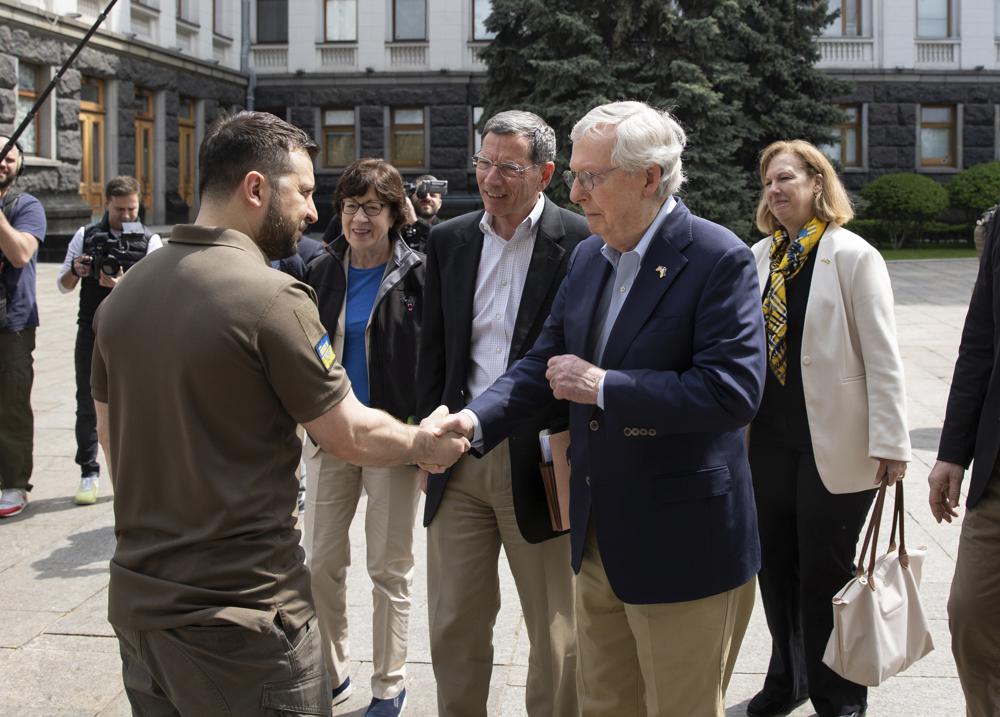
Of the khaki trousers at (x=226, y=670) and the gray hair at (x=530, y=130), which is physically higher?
the gray hair at (x=530, y=130)

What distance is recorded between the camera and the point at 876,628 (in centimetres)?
358

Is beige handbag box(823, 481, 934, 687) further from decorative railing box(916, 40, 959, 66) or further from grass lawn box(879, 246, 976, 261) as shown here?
decorative railing box(916, 40, 959, 66)

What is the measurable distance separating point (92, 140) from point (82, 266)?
19141mm

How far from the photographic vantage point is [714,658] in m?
3.08

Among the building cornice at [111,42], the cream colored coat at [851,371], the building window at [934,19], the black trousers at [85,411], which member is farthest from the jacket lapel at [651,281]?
the building window at [934,19]

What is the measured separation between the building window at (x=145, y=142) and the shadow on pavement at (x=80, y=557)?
21.3 m

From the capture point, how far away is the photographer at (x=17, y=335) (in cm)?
684

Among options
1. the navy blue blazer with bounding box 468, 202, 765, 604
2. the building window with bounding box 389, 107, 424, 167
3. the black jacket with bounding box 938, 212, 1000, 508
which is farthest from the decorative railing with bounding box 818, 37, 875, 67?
the navy blue blazer with bounding box 468, 202, 765, 604

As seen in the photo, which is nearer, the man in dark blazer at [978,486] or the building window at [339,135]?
the man in dark blazer at [978,486]

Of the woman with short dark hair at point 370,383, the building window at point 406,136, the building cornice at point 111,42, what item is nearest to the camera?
the woman with short dark hair at point 370,383

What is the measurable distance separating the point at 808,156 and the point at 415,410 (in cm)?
178

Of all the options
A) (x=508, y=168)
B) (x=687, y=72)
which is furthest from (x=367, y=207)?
(x=687, y=72)

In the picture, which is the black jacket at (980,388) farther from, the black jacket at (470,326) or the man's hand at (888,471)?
the black jacket at (470,326)

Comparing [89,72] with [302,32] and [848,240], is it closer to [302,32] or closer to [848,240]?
[302,32]
